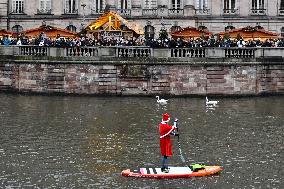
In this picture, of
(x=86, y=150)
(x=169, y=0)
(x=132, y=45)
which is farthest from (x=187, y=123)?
(x=169, y=0)

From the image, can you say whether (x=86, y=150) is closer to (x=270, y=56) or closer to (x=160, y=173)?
(x=160, y=173)

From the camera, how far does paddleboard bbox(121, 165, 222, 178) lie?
25906mm

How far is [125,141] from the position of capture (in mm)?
32188

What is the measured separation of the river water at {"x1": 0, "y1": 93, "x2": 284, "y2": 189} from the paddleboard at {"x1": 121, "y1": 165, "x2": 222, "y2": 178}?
274mm

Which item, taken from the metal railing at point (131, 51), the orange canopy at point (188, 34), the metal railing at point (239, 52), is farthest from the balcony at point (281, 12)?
the metal railing at point (131, 51)

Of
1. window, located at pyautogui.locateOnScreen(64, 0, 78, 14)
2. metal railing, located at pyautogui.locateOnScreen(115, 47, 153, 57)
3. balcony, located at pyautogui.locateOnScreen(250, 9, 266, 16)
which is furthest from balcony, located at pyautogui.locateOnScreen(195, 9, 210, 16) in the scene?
metal railing, located at pyautogui.locateOnScreen(115, 47, 153, 57)

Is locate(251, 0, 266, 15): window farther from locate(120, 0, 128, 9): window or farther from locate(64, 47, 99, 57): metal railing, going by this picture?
locate(64, 47, 99, 57): metal railing

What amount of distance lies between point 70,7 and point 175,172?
50.2 meters

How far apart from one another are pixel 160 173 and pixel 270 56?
26.3 m

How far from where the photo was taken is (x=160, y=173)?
1025 inches

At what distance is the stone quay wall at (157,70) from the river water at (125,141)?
2835 mm

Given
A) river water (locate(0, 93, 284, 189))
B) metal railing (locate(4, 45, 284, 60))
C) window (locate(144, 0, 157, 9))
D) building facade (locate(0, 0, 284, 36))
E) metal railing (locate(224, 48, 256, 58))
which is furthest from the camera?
window (locate(144, 0, 157, 9))

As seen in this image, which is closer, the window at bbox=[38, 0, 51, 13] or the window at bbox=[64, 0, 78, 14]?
the window at bbox=[64, 0, 78, 14]

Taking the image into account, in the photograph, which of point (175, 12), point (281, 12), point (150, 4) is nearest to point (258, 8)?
point (281, 12)
